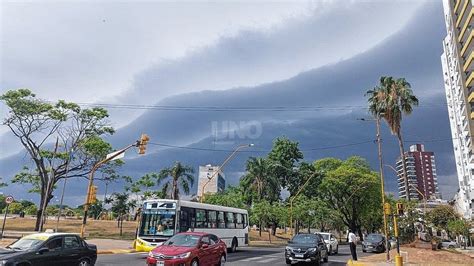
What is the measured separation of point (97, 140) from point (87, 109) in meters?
3.44

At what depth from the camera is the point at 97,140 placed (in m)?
40.5

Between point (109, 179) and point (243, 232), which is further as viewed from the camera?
point (109, 179)

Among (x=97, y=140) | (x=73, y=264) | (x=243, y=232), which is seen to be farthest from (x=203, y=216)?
(x=97, y=140)

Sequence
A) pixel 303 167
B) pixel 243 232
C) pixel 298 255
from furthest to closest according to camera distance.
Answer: pixel 303 167
pixel 243 232
pixel 298 255

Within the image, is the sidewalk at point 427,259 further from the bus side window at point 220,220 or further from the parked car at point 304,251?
the bus side window at point 220,220

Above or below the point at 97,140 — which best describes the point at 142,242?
below

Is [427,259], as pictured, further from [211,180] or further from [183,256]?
[211,180]

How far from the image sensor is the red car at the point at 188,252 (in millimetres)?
12922

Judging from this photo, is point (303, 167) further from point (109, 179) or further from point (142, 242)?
point (142, 242)

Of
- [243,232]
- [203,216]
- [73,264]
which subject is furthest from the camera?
[243,232]

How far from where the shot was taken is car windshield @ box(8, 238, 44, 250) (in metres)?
11.8

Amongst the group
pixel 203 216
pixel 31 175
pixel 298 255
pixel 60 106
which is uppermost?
pixel 60 106

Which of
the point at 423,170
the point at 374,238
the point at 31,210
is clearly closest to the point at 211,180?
the point at 31,210

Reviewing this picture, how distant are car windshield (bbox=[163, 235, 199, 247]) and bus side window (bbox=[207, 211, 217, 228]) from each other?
986cm
